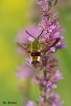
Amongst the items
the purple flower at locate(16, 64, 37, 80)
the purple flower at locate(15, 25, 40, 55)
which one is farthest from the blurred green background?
the purple flower at locate(15, 25, 40, 55)

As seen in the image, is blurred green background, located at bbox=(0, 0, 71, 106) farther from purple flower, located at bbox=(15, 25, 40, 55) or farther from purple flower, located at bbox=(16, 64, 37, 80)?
purple flower, located at bbox=(15, 25, 40, 55)

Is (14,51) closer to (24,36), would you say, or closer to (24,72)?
(24,36)

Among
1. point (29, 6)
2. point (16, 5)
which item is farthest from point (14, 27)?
point (29, 6)

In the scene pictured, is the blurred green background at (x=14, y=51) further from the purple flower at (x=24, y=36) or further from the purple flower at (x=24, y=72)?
the purple flower at (x=24, y=36)

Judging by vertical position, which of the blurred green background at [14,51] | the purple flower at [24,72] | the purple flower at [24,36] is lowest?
the purple flower at [24,72]

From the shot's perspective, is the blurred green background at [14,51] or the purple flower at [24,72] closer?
the purple flower at [24,72]

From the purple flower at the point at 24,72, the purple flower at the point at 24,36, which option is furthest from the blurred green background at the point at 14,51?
the purple flower at the point at 24,36

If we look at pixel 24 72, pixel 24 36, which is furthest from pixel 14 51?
pixel 24 72

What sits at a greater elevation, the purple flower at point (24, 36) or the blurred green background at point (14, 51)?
the blurred green background at point (14, 51)

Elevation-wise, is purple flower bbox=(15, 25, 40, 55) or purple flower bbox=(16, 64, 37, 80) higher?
purple flower bbox=(15, 25, 40, 55)
